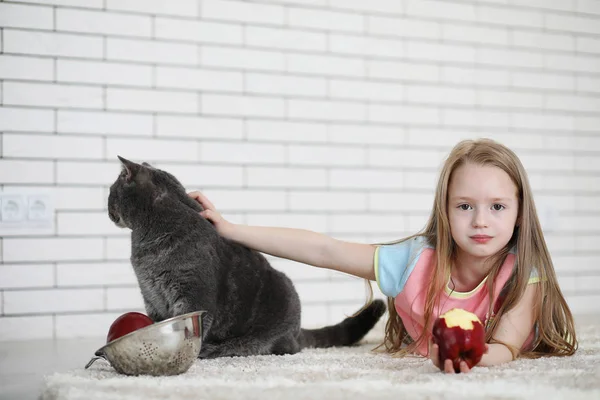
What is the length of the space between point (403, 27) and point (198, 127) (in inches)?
41.9

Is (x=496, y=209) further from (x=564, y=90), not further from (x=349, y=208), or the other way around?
(x=564, y=90)

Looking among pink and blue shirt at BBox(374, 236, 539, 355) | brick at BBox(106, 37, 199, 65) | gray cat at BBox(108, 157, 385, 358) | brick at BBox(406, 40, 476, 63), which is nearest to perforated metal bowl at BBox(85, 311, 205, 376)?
gray cat at BBox(108, 157, 385, 358)

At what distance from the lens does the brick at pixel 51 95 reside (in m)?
2.48

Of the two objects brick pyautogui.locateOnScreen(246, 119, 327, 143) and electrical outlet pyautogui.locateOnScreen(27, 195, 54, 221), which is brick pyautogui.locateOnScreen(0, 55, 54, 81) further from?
brick pyautogui.locateOnScreen(246, 119, 327, 143)

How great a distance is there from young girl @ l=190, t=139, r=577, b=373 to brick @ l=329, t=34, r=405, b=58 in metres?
1.26

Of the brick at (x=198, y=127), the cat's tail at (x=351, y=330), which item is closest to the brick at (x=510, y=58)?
the brick at (x=198, y=127)

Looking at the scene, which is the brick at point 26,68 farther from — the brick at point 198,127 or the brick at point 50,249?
the brick at point 50,249

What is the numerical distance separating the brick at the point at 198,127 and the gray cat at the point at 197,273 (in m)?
0.95

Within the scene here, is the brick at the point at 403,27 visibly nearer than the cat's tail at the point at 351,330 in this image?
No

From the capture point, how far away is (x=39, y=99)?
251cm

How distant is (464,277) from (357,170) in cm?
116

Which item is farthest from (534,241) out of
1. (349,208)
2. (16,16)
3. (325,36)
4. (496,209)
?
(16,16)

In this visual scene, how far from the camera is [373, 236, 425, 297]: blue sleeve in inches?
74.9

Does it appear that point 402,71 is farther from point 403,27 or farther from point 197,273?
point 197,273
